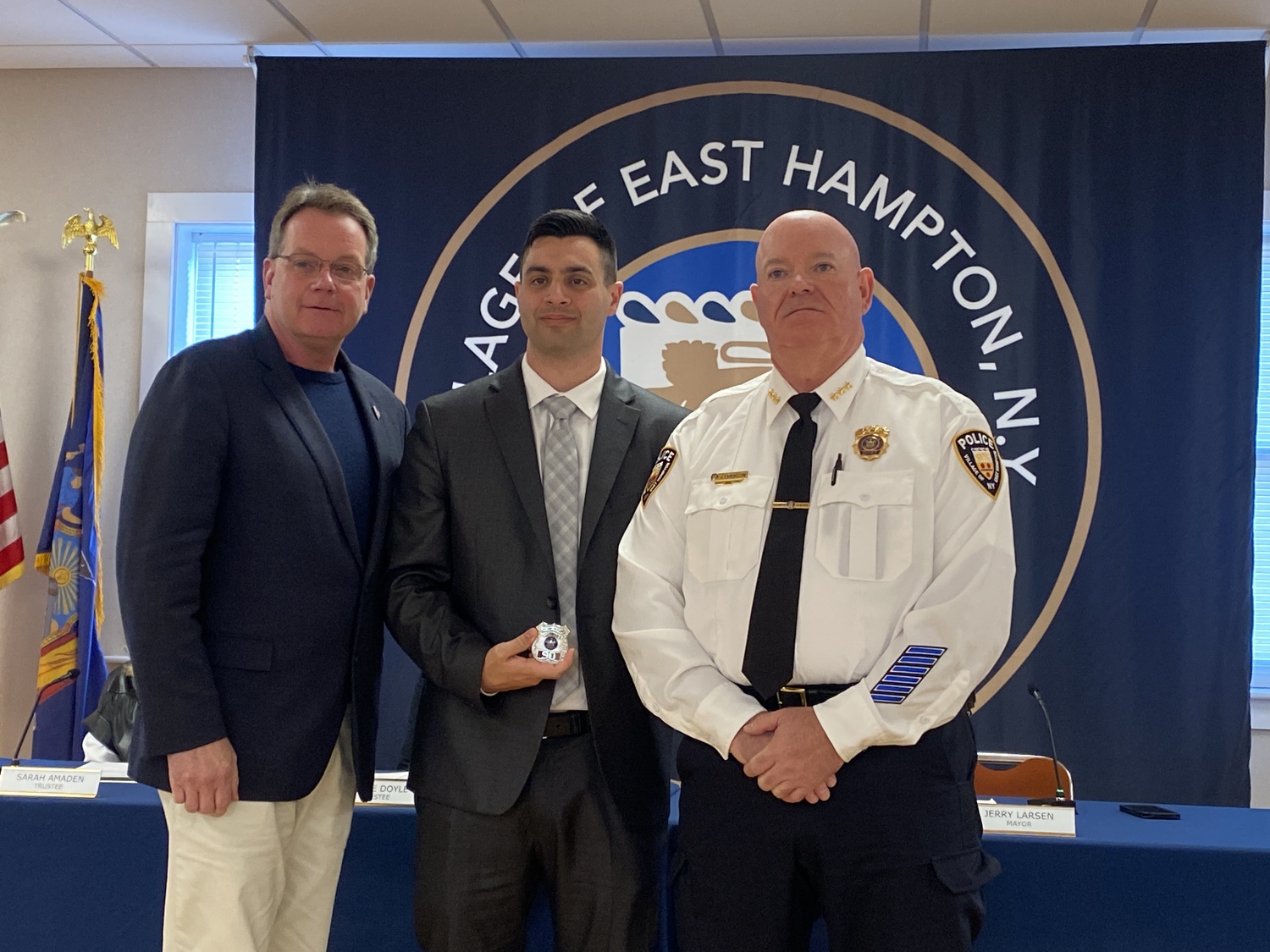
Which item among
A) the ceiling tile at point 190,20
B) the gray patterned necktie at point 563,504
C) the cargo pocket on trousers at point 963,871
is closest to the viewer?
the cargo pocket on trousers at point 963,871

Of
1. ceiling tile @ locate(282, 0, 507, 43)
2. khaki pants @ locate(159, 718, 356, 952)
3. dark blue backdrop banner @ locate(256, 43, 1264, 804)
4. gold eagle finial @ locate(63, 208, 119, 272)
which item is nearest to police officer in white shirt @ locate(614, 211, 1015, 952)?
khaki pants @ locate(159, 718, 356, 952)

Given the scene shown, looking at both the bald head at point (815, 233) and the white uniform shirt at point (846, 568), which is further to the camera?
the bald head at point (815, 233)

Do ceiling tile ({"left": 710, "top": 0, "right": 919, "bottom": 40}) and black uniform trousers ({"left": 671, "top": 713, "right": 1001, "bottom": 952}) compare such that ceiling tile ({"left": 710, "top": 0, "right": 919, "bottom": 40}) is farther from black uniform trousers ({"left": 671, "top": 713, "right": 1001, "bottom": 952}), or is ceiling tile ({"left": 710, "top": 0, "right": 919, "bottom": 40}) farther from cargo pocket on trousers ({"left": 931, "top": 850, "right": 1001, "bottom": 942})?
cargo pocket on trousers ({"left": 931, "top": 850, "right": 1001, "bottom": 942})

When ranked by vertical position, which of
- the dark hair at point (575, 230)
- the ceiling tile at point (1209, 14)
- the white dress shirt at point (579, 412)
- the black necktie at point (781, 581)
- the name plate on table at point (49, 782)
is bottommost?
the name plate on table at point (49, 782)

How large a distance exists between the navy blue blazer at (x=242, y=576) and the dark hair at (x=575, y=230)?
1.74ft

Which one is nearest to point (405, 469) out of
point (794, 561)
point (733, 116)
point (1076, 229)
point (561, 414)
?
point (561, 414)

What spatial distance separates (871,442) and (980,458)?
17 centimetres

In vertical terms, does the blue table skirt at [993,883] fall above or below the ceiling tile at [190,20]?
below

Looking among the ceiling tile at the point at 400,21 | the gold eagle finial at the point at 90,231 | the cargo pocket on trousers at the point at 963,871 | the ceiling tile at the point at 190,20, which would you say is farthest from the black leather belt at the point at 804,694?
the gold eagle finial at the point at 90,231

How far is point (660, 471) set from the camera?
76.5 inches

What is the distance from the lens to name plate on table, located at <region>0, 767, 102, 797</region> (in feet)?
7.47

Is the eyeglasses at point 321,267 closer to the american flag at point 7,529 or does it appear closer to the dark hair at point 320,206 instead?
the dark hair at point 320,206

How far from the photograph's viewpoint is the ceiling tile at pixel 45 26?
4.10 metres

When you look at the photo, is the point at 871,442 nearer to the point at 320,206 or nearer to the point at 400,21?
the point at 320,206
